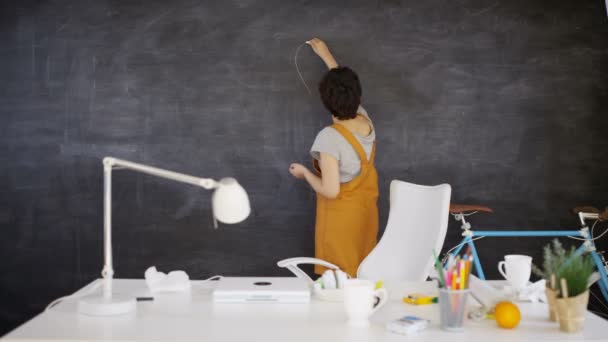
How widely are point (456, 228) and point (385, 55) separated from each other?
1077 millimetres

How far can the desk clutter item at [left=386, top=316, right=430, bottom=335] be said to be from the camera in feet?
5.79

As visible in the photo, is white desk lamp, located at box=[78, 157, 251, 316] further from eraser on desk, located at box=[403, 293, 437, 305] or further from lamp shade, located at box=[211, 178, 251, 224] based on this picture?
eraser on desk, located at box=[403, 293, 437, 305]

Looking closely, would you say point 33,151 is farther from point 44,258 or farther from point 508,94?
point 508,94

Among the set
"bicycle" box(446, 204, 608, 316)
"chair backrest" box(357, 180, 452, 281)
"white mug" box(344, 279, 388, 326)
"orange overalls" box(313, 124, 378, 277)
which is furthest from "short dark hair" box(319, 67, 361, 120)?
"white mug" box(344, 279, 388, 326)

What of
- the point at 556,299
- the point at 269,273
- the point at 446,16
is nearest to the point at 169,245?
the point at 269,273

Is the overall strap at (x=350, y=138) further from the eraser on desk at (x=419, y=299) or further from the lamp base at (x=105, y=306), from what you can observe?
the lamp base at (x=105, y=306)

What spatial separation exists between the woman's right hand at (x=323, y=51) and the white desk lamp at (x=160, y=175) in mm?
2096

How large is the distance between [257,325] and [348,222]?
1.52 m

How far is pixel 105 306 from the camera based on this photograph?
192 cm

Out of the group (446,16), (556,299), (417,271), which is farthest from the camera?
(446,16)

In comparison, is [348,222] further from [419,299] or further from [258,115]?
[419,299]

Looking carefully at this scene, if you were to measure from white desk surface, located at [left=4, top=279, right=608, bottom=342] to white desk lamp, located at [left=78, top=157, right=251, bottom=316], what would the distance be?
3 cm

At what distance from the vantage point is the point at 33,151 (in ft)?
13.6

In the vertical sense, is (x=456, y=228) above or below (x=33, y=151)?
below
